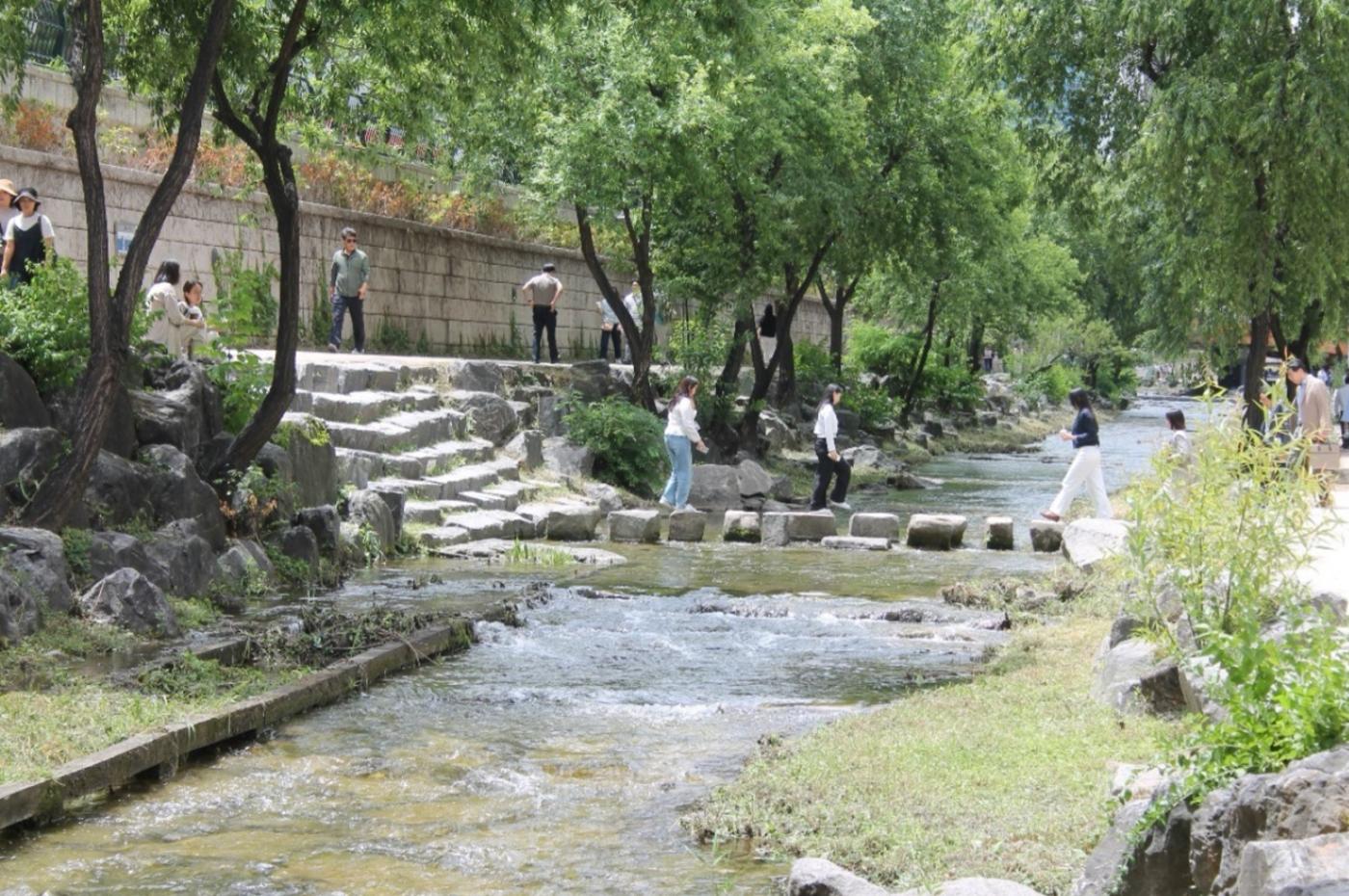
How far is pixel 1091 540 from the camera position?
14.9 m

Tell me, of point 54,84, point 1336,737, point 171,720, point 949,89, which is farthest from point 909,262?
point 1336,737

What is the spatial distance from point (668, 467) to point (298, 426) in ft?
30.2

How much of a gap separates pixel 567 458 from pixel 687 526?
400 cm

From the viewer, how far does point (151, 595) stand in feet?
36.2

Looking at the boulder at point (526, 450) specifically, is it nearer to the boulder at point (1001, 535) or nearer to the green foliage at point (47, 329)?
the boulder at point (1001, 535)

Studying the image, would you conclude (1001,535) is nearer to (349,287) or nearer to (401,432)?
(401,432)

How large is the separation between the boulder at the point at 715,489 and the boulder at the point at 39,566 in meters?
13.1

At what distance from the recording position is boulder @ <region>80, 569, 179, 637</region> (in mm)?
10719

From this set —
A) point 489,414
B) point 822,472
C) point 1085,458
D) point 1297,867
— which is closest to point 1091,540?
point 1085,458

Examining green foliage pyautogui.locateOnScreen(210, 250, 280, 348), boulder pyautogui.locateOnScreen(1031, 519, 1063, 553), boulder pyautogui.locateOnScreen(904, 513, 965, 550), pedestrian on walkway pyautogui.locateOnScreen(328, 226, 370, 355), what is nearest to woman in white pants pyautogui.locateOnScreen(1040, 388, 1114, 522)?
boulder pyautogui.locateOnScreen(1031, 519, 1063, 553)

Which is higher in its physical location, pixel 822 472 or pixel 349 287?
pixel 349 287

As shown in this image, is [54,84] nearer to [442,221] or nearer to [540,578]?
[442,221]

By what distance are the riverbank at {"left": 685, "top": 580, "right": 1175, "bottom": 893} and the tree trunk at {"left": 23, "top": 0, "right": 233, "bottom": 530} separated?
599cm

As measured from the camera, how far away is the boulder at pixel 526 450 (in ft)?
72.3
